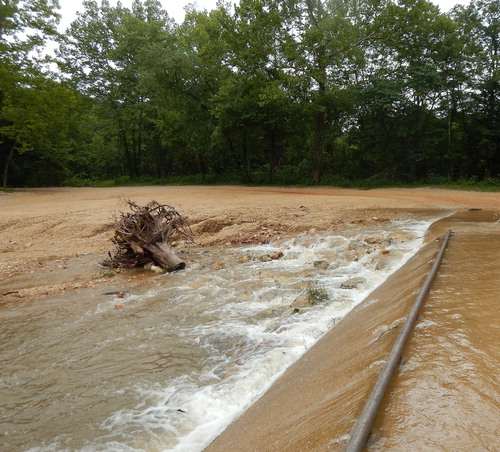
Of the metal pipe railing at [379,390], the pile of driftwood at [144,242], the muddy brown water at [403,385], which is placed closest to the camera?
the metal pipe railing at [379,390]

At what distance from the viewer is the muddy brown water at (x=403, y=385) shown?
1447 mm

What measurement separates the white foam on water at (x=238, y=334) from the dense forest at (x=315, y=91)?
1601 cm

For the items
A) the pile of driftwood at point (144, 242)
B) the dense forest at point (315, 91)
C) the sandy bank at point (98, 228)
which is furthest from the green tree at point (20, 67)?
the pile of driftwood at point (144, 242)

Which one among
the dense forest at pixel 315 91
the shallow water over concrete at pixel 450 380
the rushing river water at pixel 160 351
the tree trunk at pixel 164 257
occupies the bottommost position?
the rushing river water at pixel 160 351

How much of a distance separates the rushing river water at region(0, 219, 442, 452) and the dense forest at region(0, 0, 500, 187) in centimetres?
1683

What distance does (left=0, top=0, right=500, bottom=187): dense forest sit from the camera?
62.6 ft

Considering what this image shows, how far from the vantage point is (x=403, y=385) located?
1.77m

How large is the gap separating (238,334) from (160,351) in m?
0.73

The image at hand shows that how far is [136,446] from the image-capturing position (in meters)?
2.02

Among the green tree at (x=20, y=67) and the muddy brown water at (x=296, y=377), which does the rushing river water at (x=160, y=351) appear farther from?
the green tree at (x=20, y=67)

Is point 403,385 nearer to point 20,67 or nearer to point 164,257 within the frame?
point 164,257

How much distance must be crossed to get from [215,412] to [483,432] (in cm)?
150

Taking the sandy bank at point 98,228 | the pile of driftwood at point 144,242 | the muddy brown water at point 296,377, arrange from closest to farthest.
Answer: the muddy brown water at point 296,377, the sandy bank at point 98,228, the pile of driftwood at point 144,242

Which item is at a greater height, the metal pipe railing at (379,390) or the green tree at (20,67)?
the green tree at (20,67)
